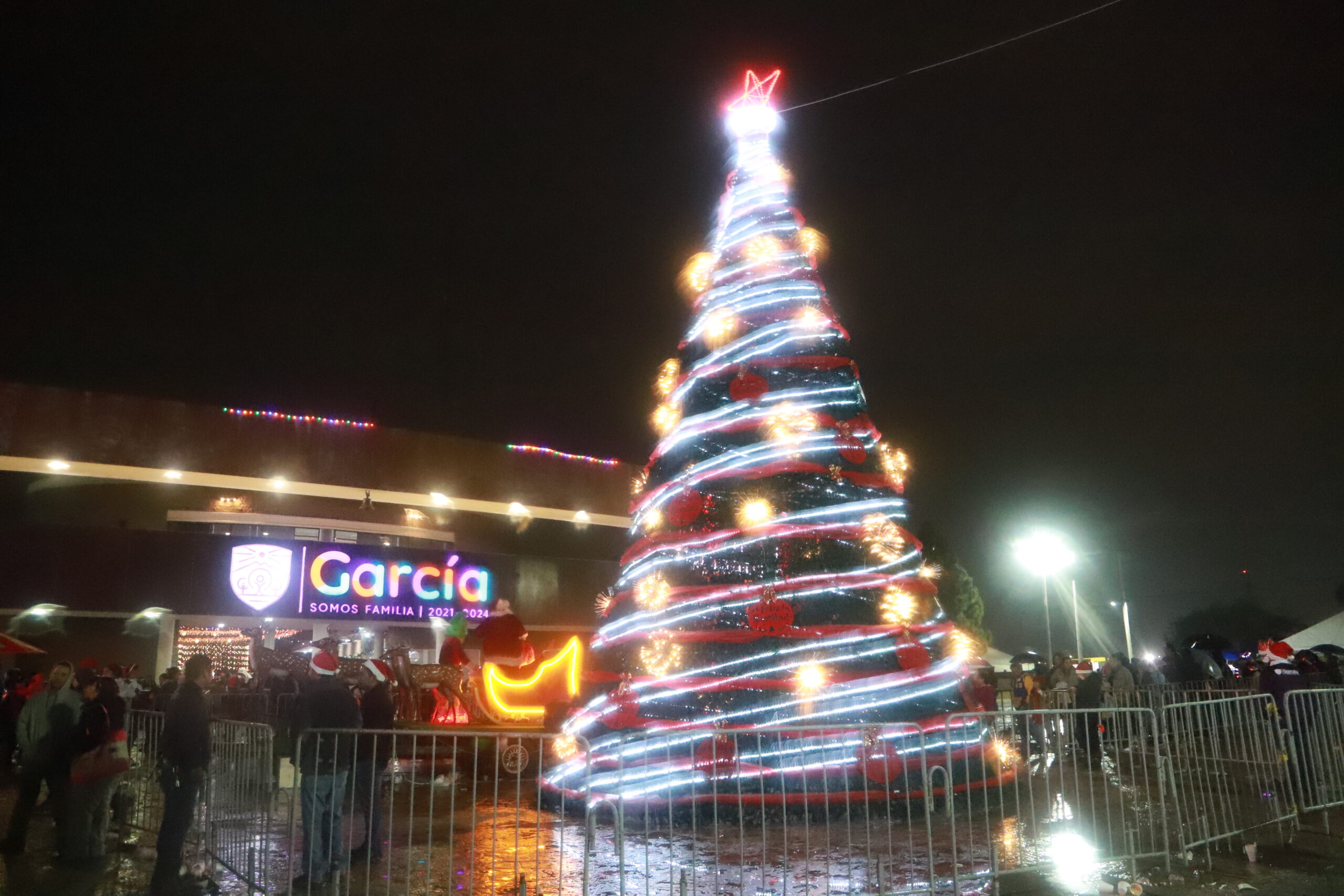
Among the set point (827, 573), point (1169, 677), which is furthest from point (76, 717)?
point (1169, 677)

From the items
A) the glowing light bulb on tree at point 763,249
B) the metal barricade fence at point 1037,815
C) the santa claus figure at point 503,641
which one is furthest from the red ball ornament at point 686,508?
the santa claus figure at point 503,641

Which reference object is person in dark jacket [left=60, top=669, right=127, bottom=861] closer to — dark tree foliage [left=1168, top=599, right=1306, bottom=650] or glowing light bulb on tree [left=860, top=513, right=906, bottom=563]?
glowing light bulb on tree [left=860, top=513, right=906, bottom=563]

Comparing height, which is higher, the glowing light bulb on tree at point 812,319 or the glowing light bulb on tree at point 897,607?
the glowing light bulb on tree at point 812,319

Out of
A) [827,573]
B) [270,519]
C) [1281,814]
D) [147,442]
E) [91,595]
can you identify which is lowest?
[1281,814]

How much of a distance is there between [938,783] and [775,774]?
5.16 ft

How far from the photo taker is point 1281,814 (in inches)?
357

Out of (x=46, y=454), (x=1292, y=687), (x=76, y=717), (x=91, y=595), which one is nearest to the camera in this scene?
(x=76, y=717)

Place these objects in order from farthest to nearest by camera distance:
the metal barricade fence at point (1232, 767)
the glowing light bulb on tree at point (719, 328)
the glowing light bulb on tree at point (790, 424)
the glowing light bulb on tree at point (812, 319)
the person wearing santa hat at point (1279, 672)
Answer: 1. the person wearing santa hat at point (1279, 672)
2. the glowing light bulb on tree at point (719, 328)
3. the glowing light bulb on tree at point (812, 319)
4. the glowing light bulb on tree at point (790, 424)
5. the metal barricade fence at point (1232, 767)

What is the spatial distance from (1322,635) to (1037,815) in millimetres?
22869

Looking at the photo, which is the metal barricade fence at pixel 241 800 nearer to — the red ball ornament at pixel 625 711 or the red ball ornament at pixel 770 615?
the red ball ornament at pixel 625 711

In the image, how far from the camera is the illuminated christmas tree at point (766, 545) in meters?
9.02

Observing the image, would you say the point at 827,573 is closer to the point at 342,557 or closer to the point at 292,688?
the point at 292,688

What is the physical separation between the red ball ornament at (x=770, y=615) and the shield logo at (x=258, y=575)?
19852 millimetres

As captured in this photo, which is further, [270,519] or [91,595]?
[270,519]
